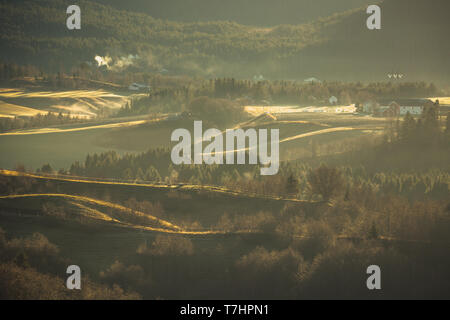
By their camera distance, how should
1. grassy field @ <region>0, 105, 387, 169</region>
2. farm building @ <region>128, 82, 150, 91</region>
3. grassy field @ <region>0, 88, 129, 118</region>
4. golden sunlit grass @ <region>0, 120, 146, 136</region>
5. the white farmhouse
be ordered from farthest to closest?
farm building @ <region>128, 82, 150, 91</region> < grassy field @ <region>0, 88, 129, 118</region> < the white farmhouse < golden sunlit grass @ <region>0, 120, 146, 136</region> < grassy field @ <region>0, 105, 387, 169</region>

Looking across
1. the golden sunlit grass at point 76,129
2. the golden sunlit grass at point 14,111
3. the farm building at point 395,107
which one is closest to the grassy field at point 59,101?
the golden sunlit grass at point 14,111

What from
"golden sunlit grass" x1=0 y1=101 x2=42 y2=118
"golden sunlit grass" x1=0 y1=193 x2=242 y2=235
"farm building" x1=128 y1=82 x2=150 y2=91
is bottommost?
"golden sunlit grass" x1=0 y1=193 x2=242 y2=235

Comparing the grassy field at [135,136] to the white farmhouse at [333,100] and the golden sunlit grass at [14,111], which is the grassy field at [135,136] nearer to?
the golden sunlit grass at [14,111]

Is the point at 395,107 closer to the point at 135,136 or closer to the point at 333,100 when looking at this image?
the point at 333,100

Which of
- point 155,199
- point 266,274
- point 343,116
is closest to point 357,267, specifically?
point 266,274

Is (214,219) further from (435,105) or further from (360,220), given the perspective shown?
(435,105)

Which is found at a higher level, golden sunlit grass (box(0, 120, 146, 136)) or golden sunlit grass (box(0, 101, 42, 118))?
golden sunlit grass (box(0, 101, 42, 118))

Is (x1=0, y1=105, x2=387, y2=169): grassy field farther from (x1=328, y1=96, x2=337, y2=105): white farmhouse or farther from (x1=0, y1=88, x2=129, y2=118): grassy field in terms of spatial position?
(x1=0, y1=88, x2=129, y2=118): grassy field

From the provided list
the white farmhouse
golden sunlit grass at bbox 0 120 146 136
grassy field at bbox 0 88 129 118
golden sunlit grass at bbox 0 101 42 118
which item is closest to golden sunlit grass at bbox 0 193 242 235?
golden sunlit grass at bbox 0 120 146 136

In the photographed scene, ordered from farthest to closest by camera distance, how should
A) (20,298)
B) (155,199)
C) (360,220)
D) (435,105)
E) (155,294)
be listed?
1. (435,105)
2. (155,199)
3. (360,220)
4. (155,294)
5. (20,298)

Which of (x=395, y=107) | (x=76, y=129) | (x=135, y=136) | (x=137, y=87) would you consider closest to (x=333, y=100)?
(x=395, y=107)

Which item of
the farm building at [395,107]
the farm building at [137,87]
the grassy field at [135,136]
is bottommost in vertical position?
the grassy field at [135,136]
